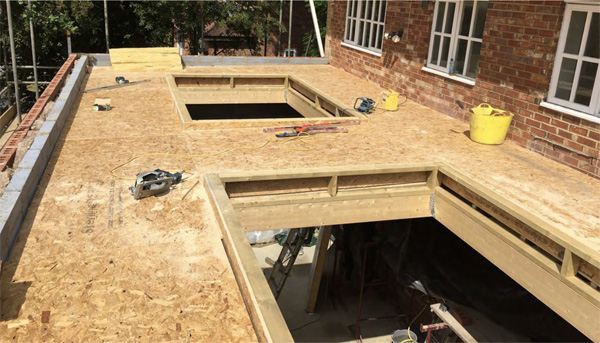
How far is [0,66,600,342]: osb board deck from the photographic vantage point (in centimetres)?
333

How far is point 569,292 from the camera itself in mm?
4316

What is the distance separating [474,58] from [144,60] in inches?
290

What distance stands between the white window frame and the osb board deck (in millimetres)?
3169

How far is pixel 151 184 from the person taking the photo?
5.01m

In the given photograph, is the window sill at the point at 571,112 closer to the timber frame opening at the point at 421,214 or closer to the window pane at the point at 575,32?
the window pane at the point at 575,32

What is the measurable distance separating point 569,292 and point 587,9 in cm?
348

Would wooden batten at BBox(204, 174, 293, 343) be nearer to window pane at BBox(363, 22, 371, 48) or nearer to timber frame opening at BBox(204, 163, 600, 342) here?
timber frame opening at BBox(204, 163, 600, 342)

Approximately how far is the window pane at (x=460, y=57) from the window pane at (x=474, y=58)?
126 mm

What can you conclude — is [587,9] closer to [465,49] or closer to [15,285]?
[465,49]

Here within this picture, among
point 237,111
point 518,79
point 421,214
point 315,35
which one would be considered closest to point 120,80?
point 237,111

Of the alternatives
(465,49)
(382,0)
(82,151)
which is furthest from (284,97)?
(82,151)

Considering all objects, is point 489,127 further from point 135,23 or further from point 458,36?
point 135,23

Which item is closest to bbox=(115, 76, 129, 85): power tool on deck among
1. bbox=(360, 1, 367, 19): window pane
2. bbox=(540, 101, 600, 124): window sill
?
bbox=(360, 1, 367, 19): window pane

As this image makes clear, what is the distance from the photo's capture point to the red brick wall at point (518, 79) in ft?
20.6
